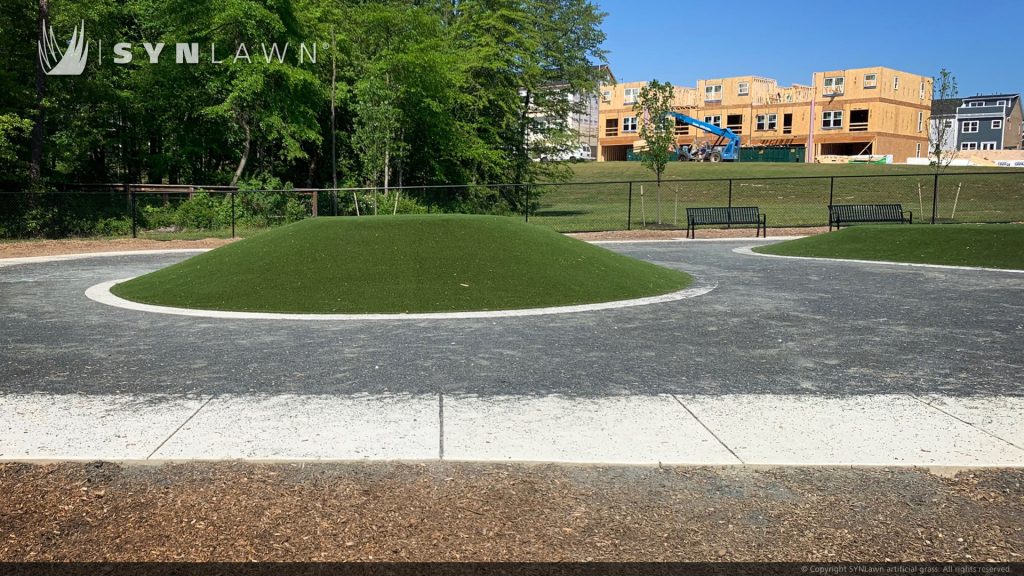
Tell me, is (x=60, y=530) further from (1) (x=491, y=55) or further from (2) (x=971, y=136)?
(2) (x=971, y=136)

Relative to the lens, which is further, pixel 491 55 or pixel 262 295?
pixel 491 55

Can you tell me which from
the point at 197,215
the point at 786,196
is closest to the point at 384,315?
the point at 197,215

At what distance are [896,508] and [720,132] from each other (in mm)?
69688

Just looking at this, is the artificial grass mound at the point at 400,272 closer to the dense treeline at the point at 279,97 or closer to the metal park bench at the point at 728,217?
the metal park bench at the point at 728,217

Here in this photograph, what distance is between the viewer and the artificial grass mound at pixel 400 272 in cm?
1055

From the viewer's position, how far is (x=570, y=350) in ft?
25.1

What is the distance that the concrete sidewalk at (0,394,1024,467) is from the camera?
14.7 ft

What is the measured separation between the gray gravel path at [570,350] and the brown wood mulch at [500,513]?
179 cm

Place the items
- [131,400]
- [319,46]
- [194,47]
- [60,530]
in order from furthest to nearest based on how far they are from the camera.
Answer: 1. [319,46]
2. [194,47]
3. [131,400]
4. [60,530]

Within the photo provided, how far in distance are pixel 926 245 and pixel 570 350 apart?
13.1 metres

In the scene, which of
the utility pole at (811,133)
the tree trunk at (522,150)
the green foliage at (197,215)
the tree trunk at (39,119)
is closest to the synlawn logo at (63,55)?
the tree trunk at (39,119)

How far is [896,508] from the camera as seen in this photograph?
375 centimetres

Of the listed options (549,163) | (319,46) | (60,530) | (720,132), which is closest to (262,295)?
(60,530)

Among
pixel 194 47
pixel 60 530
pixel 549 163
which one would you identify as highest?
pixel 194 47
